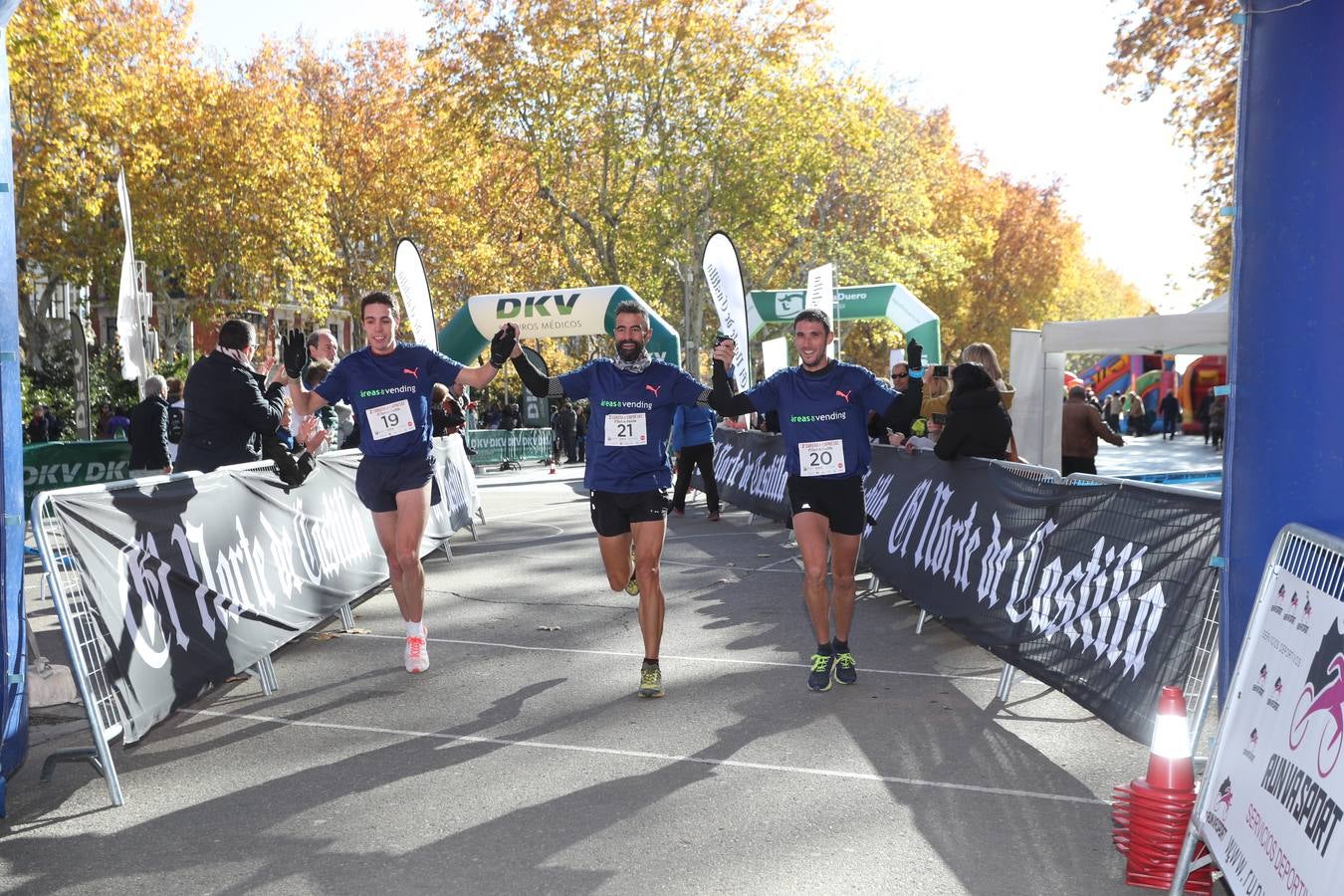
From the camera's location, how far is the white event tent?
16156 mm

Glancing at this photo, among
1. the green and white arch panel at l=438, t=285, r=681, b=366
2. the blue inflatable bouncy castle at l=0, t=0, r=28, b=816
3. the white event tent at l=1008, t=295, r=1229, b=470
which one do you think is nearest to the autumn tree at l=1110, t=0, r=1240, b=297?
the white event tent at l=1008, t=295, r=1229, b=470

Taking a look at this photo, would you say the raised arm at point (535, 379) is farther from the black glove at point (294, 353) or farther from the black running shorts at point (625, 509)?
the black glove at point (294, 353)

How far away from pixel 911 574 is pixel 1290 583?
16.3 ft

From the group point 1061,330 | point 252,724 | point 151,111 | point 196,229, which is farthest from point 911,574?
point 196,229

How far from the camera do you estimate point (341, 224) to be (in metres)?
40.9

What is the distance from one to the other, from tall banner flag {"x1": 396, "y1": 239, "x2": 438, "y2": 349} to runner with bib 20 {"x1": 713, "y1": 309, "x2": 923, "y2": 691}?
1145 cm

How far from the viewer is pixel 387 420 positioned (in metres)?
6.91

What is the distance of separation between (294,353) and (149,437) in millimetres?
6186

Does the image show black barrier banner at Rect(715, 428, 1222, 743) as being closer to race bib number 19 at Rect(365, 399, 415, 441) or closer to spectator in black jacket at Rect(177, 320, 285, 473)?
race bib number 19 at Rect(365, 399, 415, 441)

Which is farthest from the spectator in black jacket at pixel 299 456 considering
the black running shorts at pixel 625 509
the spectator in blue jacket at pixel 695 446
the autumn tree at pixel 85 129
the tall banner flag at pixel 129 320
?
the autumn tree at pixel 85 129

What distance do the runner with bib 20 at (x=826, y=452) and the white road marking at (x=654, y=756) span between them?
1428 mm

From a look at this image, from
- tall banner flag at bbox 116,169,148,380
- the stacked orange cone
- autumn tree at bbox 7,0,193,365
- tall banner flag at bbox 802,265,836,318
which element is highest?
autumn tree at bbox 7,0,193,365

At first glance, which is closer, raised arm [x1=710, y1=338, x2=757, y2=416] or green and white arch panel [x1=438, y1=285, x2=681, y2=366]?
raised arm [x1=710, y1=338, x2=757, y2=416]

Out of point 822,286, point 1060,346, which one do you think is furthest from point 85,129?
point 1060,346
